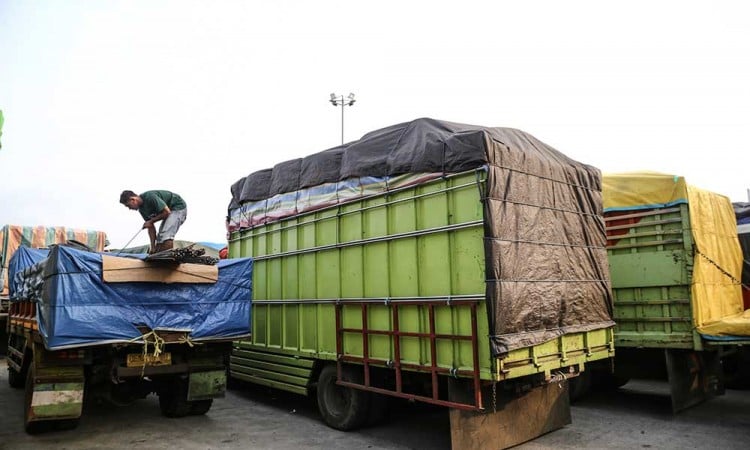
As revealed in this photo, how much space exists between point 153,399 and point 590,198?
7.91m

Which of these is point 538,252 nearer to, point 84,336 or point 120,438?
point 84,336

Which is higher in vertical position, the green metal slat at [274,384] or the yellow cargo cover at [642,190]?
the yellow cargo cover at [642,190]

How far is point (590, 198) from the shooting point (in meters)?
6.70

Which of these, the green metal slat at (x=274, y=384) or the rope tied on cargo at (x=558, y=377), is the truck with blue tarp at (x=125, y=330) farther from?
the rope tied on cargo at (x=558, y=377)

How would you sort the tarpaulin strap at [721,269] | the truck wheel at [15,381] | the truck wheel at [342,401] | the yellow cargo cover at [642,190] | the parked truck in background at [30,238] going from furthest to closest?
the parked truck in background at [30,238], the truck wheel at [15,381], the yellow cargo cover at [642,190], the tarpaulin strap at [721,269], the truck wheel at [342,401]

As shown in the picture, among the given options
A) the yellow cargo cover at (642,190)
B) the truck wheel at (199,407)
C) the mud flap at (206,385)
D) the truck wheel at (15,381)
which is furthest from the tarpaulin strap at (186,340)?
the yellow cargo cover at (642,190)

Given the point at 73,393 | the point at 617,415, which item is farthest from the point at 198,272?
the point at 617,415

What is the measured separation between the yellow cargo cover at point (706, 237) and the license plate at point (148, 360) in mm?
6850

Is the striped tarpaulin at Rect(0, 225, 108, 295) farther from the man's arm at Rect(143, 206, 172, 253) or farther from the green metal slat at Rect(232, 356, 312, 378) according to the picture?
the man's arm at Rect(143, 206, 172, 253)

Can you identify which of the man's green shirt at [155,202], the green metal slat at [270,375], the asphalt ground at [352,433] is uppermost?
the man's green shirt at [155,202]

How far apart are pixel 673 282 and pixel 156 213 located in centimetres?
740

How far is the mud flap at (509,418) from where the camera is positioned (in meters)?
5.43

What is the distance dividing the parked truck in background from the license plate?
9288 mm

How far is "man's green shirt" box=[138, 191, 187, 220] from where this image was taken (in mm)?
7152
